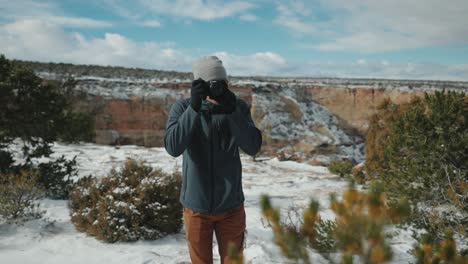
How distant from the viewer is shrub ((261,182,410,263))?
1.01 meters

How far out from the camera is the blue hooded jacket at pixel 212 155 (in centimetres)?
242

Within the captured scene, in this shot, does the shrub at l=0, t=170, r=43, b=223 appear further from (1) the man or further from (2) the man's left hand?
(2) the man's left hand

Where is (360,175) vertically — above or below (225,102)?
below

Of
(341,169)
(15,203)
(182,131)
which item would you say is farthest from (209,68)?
(341,169)

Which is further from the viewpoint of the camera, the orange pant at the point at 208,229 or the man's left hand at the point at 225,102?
the orange pant at the point at 208,229

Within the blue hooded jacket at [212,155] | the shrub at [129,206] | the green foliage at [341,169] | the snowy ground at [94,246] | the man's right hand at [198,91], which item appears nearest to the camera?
the man's right hand at [198,91]

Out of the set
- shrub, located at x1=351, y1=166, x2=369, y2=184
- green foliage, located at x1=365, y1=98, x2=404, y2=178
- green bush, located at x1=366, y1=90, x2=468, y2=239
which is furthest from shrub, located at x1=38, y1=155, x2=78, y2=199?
shrub, located at x1=351, y1=166, x2=369, y2=184

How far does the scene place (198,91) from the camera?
228 centimetres

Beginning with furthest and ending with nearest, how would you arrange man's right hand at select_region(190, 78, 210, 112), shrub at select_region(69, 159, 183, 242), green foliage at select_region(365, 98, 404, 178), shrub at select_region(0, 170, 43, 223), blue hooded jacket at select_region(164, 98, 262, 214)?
green foliage at select_region(365, 98, 404, 178) → shrub at select_region(0, 170, 43, 223) → shrub at select_region(69, 159, 183, 242) → blue hooded jacket at select_region(164, 98, 262, 214) → man's right hand at select_region(190, 78, 210, 112)

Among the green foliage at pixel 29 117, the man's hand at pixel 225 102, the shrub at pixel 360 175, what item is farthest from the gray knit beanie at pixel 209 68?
the shrub at pixel 360 175

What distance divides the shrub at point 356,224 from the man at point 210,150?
1.30 metres

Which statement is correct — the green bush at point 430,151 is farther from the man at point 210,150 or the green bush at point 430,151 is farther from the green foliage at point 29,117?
the green foliage at point 29,117

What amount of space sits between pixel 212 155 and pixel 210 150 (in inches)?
1.5

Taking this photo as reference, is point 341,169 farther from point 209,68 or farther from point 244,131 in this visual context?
point 209,68
